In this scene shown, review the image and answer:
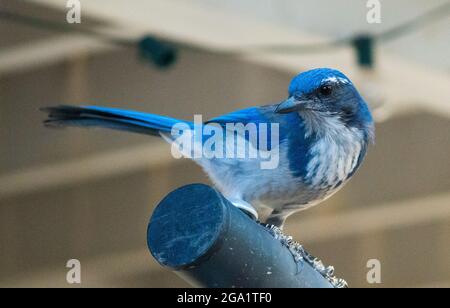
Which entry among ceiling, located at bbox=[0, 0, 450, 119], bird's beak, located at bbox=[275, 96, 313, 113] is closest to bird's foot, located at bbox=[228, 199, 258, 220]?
bird's beak, located at bbox=[275, 96, 313, 113]

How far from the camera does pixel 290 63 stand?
4691mm

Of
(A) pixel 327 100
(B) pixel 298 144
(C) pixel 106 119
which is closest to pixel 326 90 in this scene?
(A) pixel 327 100

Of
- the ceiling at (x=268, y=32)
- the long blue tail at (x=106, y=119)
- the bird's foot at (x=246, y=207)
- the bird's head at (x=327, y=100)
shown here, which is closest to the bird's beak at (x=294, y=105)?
the bird's head at (x=327, y=100)

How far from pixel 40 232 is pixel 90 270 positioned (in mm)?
307

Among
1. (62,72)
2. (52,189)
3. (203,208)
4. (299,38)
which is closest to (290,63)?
(299,38)

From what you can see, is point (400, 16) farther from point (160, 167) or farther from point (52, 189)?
point (52, 189)

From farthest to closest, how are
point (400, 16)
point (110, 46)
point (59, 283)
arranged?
point (59, 283) < point (110, 46) < point (400, 16)

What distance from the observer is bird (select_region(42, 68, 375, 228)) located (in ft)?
6.67

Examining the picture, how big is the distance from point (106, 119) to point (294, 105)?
1.16 feet

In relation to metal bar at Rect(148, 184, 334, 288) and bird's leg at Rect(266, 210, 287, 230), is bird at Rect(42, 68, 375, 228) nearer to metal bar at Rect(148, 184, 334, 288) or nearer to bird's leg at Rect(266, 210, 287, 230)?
bird's leg at Rect(266, 210, 287, 230)

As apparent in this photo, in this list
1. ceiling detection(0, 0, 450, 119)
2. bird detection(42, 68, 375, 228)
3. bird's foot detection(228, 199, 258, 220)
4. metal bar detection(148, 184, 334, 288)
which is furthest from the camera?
ceiling detection(0, 0, 450, 119)

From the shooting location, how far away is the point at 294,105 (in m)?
1.98

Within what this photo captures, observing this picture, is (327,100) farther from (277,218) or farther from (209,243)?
(209,243)

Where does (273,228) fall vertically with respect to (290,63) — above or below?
below
